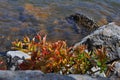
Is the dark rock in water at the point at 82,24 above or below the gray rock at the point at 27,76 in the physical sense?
below

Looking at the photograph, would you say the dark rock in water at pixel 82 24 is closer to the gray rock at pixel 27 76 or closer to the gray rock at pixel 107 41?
the gray rock at pixel 107 41

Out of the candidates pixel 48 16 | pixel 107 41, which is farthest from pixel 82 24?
pixel 107 41

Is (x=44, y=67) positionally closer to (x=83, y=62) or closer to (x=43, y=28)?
(x=83, y=62)

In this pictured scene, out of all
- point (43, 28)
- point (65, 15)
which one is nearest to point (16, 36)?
point (43, 28)

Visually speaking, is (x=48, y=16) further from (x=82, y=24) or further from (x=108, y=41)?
(x=108, y=41)

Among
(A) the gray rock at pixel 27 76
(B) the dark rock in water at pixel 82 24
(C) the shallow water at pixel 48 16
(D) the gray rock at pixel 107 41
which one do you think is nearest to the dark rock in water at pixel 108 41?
(D) the gray rock at pixel 107 41
